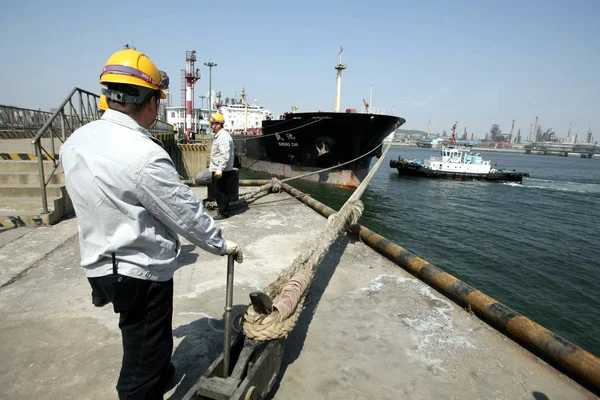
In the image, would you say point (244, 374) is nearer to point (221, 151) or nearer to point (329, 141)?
point (221, 151)

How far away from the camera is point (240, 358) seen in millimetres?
1788

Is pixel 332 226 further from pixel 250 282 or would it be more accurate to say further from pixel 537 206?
pixel 537 206

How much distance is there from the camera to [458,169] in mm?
32750

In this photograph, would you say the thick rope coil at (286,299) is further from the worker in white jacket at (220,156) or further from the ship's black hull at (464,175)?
the ship's black hull at (464,175)

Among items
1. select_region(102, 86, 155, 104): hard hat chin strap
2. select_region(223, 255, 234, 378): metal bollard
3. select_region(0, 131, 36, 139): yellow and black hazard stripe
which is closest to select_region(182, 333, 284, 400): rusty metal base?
select_region(223, 255, 234, 378): metal bollard

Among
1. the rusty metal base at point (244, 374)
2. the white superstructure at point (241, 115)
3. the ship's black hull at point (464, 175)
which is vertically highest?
the white superstructure at point (241, 115)

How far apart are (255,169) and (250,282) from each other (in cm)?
2404

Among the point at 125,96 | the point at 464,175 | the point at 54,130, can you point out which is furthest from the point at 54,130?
the point at 464,175

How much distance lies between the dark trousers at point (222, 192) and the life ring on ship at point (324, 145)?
13920 mm

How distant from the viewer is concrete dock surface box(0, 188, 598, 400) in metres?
2.08

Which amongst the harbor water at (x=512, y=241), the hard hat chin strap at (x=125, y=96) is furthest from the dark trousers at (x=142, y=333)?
the harbor water at (x=512, y=241)

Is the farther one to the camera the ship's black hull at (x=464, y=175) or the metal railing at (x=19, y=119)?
the ship's black hull at (x=464, y=175)

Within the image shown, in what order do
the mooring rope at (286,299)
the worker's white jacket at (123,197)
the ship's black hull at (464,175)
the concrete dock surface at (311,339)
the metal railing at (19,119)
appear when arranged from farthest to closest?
the ship's black hull at (464,175), the metal railing at (19,119), the concrete dock surface at (311,339), the mooring rope at (286,299), the worker's white jacket at (123,197)

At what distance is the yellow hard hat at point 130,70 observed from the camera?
1.48 metres
